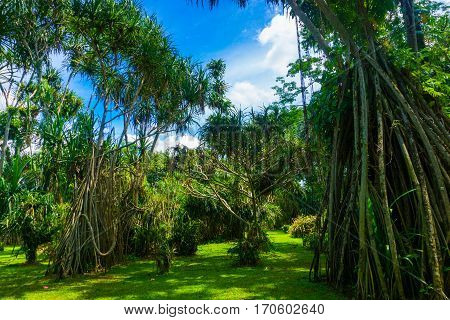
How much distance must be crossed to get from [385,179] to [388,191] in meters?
0.44

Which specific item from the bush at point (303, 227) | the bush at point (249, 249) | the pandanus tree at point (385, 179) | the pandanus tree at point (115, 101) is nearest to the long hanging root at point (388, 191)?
the pandanus tree at point (385, 179)

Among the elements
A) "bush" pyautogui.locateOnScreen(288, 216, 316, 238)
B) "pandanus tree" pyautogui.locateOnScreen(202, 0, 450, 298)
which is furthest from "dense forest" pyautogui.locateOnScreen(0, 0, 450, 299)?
"bush" pyautogui.locateOnScreen(288, 216, 316, 238)

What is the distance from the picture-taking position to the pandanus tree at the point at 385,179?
339cm

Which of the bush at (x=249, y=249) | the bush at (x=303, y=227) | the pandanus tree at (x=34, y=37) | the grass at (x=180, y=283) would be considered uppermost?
the pandanus tree at (x=34, y=37)

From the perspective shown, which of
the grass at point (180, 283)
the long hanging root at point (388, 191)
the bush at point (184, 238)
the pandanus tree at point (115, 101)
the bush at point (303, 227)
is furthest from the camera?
the bush at point (303, 227)

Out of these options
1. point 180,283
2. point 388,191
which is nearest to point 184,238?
point 180,283

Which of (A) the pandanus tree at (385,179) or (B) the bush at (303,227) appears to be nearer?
(A) the pandanus tree at (385,179)

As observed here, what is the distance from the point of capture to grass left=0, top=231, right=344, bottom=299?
4.57m

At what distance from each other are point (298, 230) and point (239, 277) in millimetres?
8111

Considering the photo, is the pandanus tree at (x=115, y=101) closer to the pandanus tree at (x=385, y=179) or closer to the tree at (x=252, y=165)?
the tree at (x=252, y=165)

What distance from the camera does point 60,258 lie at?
6.12m

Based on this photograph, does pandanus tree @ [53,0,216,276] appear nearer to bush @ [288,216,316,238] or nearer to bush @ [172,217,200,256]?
bush @ [172,217,200,256]

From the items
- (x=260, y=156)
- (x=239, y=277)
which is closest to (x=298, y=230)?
(x=260, y=156)

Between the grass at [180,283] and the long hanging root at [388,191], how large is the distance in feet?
2.40
